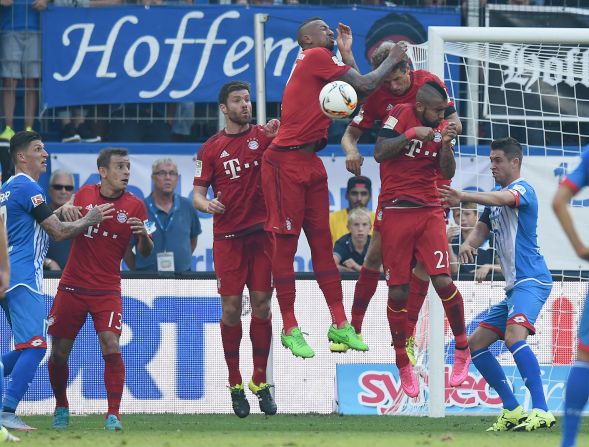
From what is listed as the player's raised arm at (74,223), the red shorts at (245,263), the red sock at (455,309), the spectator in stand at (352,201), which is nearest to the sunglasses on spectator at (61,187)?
the spectator in stand at (352,201)

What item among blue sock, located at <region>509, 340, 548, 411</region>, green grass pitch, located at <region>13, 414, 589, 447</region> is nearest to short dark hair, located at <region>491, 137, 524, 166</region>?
blue sock, located at <region>509, 340, 548, 411</region>

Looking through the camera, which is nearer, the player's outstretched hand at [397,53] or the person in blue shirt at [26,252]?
the player's outstretched hand at [397,53]

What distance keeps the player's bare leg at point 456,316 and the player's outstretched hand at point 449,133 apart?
1.24m

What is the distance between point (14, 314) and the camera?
1234cm

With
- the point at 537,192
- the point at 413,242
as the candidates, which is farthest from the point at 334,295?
the point at 537,192

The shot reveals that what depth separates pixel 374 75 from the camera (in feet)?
39.6

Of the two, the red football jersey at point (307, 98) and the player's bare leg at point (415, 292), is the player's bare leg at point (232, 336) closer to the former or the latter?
the player's bare leg at point (415, 292)

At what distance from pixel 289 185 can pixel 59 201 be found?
4574mm

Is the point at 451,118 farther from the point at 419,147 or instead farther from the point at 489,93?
the point at 489,93

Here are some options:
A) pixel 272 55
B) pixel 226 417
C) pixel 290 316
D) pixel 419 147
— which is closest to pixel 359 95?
pixel 419 147

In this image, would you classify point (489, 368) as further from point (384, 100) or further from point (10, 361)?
point (10, 361)

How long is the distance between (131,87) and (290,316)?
583 cm

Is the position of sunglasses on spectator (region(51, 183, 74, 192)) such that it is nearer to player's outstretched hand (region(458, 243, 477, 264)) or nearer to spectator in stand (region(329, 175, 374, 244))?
spectator in stand (region(329, 175, 374, 244))

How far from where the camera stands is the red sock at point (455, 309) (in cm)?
1245
